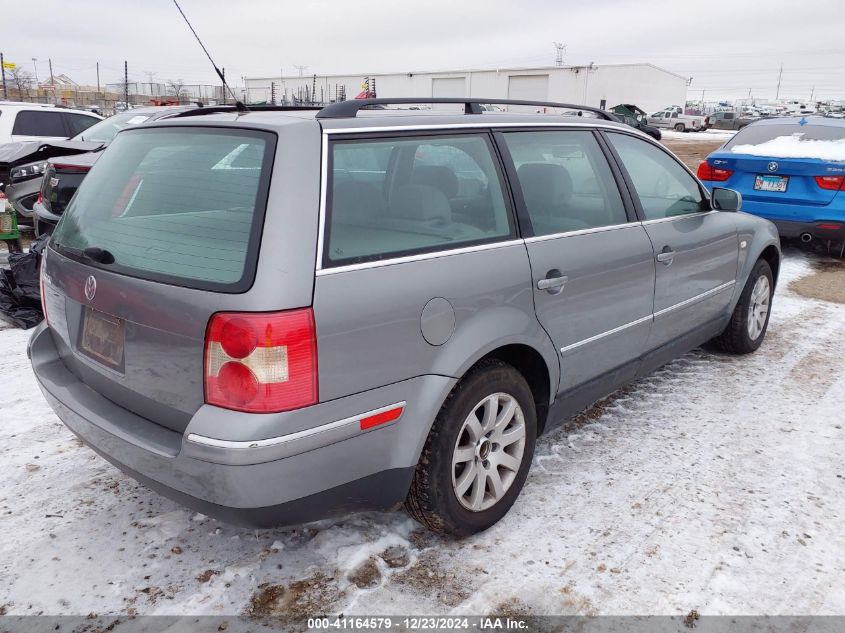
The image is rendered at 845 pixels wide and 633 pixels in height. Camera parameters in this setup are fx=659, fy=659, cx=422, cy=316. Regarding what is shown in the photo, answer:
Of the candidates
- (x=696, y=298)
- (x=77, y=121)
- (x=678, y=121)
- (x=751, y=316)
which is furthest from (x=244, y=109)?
(x=678, y=121)

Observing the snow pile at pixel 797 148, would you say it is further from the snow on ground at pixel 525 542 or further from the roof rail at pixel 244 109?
the roof rail at pixel 244 109

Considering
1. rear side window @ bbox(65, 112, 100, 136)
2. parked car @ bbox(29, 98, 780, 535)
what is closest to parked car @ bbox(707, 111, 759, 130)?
rear side window @ bbox(65, 112, 100, 136)

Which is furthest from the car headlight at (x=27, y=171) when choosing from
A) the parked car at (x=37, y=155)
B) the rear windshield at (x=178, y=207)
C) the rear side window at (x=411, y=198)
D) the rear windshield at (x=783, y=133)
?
the rear windshield at (x=783, y=133)

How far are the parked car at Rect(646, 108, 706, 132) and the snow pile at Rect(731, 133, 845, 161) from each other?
42.4 metres

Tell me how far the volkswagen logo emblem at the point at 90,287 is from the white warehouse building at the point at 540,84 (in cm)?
5227

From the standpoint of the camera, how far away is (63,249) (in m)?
2.71

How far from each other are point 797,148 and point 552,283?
246 inches

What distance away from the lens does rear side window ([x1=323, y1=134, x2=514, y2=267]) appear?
226cm

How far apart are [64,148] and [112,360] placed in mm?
6806

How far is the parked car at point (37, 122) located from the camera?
10.7 m

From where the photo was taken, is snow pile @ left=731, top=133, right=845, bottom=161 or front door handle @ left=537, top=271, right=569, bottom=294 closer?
front door handle @ left=537, top=271, right=569, bottom=294

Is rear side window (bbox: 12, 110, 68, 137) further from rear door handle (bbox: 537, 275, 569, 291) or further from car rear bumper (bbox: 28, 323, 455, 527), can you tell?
rear door handle (bbox: 537, 275, 569, 291)

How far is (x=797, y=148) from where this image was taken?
7.54 m

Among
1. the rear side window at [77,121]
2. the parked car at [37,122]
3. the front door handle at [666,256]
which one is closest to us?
the front door handle at [666,256]
